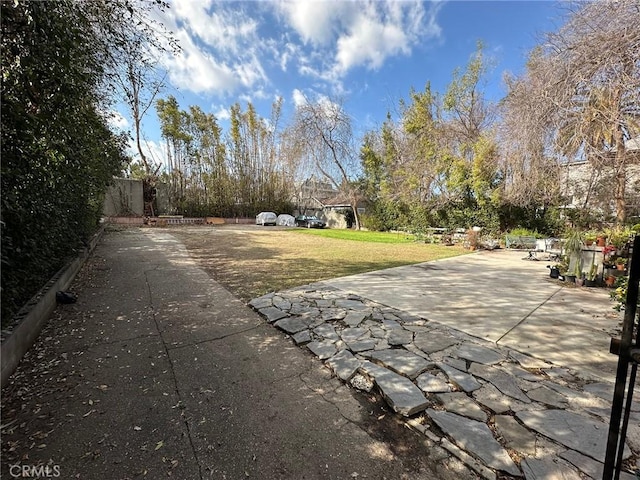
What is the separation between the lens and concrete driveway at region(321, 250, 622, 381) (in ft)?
8.13

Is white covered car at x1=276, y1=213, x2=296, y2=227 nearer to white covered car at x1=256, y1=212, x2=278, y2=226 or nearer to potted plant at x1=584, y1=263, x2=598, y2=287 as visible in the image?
white covered car at x1=256, y1=212, x2=278, y2=226

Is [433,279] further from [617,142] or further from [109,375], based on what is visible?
[109,375]

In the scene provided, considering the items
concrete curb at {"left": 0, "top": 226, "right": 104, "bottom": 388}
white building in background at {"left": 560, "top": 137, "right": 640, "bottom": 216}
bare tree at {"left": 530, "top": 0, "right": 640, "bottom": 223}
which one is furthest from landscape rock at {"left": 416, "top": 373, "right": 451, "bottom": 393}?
white building in background at {"left": 560, "top": 137, "right": 640, "bottom": 216}

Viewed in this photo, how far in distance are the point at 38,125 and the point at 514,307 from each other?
5307mm

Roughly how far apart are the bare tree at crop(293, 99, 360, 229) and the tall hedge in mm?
15688

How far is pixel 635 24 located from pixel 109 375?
701cm

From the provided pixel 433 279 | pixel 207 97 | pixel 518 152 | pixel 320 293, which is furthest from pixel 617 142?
pixel 207 97

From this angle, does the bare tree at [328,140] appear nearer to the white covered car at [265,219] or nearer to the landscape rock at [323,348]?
the white covered car at [265,219]

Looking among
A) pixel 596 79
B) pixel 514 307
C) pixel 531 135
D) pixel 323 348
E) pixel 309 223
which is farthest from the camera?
pixel 309 223

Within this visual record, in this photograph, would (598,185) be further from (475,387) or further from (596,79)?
(475,387)

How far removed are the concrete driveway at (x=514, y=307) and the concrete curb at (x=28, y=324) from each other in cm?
349

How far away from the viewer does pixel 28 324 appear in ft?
7.70

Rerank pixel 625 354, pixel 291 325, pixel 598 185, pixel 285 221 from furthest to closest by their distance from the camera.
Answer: pixel 285 221 → pixel 598 185 → pixel 291 325 → pixel 625 354

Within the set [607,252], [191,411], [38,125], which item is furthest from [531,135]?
[38,125]
